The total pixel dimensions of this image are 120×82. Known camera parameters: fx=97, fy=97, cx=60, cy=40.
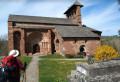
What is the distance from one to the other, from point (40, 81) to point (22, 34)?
19126mm

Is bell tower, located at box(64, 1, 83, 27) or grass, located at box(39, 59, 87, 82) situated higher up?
bell tower, located at box(64, 1, 83, 27)

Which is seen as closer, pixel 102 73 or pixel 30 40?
pixel 102 73

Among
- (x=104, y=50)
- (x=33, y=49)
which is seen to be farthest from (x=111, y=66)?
(x=33, y=49)

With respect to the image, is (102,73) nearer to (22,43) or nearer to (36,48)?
(22,43)

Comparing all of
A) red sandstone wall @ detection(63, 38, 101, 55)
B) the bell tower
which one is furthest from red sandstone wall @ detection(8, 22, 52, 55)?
the bell tower

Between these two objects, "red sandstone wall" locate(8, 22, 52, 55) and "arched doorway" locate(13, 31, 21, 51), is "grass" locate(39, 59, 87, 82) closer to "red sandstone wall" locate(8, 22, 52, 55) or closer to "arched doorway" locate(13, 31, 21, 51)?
"red sandstone wall" locate(8, 22, 52, 55)

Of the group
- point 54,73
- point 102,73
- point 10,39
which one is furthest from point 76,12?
point 102,73

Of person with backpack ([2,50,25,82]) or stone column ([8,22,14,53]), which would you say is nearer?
person with backpack ([2,50,25,82])

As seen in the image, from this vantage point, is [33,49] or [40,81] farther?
[33,49]

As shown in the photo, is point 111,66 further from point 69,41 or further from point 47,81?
point 69,41

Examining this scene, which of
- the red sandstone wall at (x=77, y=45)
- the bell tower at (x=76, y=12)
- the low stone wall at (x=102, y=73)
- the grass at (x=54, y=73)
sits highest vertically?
the bell tower at (x=76, y=12)

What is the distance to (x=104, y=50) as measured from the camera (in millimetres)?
13078

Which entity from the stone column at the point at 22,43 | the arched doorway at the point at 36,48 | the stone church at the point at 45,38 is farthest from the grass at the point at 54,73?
the arched doorway at the point at 36,48

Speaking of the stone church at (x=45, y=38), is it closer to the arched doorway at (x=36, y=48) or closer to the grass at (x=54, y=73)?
the arched doorway at (x=36, y=48)
